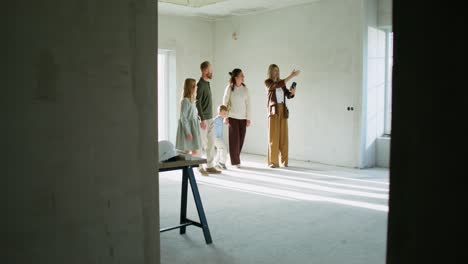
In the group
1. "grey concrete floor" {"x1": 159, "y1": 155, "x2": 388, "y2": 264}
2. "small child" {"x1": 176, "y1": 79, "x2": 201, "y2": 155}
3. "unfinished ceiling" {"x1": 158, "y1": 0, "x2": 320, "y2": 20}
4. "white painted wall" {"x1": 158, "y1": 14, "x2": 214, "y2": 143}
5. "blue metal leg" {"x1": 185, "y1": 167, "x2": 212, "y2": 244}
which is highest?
"unfinished ceiling" {"x1": 158, "y1": 0, "x2": 320, "y2": 20}

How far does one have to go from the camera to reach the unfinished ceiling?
24.9 ft

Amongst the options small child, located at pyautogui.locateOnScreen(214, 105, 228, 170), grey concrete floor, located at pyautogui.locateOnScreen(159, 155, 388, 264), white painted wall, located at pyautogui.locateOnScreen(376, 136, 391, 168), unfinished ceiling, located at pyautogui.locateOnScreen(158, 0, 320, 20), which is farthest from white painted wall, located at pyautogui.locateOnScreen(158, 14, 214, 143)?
white painted wall, located at pyautogui.locateOnScreen(376, 136, 391, 168)

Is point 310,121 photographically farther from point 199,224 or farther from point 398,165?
point 398,165

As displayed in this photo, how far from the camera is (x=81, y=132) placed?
2098mm

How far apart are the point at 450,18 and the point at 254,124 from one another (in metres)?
7.84

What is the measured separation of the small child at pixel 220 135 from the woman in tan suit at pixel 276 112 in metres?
0.73

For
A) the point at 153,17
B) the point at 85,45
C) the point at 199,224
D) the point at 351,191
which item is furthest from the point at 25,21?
the point at 351,191

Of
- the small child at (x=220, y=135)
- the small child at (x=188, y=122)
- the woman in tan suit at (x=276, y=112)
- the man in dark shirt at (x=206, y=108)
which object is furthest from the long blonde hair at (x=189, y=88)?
the woman in tan suit at (x=276, y=112)

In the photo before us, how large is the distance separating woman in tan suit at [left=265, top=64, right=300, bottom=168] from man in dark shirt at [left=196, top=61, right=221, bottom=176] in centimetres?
99

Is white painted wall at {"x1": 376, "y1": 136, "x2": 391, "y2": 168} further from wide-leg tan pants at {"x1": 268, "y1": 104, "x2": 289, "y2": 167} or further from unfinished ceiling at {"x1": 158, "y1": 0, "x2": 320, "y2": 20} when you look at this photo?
unfinished ceiling at {"x1": 158, "y1": 0, "x2": 320, "y2": 20}

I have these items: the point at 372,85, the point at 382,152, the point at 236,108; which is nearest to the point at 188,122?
the point at 236,108

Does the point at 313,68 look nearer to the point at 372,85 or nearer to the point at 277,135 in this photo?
the point at 372,85

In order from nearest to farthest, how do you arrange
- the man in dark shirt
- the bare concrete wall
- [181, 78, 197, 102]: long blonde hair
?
1. the bare concrete wall
2. [181, 78, 197, 102]: long blonde hair
3. the man in dark shirt

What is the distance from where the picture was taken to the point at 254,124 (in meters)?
8.69
